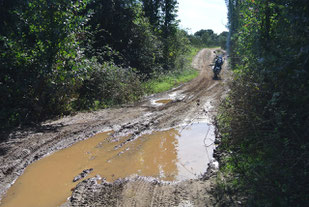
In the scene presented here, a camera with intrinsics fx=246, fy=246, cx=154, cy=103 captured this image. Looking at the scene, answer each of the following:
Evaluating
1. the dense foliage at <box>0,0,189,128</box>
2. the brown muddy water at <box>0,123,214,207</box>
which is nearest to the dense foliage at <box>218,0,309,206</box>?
the brown muddy water at <box>0,123,214,207</box>

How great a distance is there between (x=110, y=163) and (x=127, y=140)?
4.48 ft

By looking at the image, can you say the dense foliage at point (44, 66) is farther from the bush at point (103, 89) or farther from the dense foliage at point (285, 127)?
the dense foliage at point (285, 127)

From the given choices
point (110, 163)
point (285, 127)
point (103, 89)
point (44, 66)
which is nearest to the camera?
point (285, 127)

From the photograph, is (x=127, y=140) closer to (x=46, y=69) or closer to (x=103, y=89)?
(x=46, y=69)

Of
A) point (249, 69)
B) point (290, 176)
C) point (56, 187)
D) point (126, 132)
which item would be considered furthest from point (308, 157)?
point (126, 132)

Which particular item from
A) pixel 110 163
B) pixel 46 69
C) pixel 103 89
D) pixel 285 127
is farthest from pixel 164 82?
pixel 285 127

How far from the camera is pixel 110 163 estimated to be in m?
6.09

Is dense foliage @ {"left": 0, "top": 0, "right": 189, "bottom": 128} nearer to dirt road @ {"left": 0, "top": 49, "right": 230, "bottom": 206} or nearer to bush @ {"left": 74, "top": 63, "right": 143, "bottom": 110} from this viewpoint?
bush @ {"left": 74, "top": 63, "right": 143, "bottom": 110}

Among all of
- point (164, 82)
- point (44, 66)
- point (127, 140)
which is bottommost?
point (127, 140)

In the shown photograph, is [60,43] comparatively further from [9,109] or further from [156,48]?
[156,48]

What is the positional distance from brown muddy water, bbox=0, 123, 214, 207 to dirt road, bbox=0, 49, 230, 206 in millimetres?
303

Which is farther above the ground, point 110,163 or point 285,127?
point 285,127

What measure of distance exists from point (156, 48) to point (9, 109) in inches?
517

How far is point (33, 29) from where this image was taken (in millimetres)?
8219
